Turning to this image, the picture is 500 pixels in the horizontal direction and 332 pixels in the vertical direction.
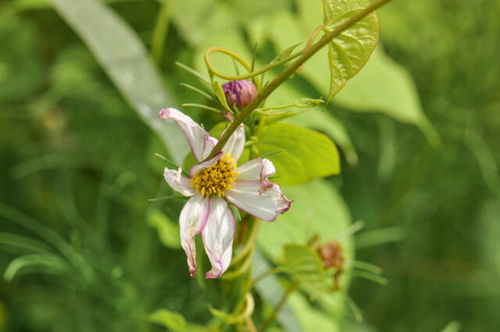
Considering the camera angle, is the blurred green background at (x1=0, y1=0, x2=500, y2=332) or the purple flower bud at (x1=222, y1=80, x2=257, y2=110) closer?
the purple flower bud at (x1=222, y1=80, x2=257, y2=110)

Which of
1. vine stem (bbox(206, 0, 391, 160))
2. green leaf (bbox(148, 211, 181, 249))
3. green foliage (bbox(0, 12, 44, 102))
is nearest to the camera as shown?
vine stem (bbox(206, 0, 391, 160))

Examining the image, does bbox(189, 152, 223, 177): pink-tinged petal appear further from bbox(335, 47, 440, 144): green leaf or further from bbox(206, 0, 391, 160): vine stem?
bbox(335, 47, 440, 144): green leaf

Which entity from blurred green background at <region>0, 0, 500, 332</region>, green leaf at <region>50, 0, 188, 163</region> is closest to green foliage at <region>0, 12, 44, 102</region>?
blurred green background at <region>0, 0, 500, 332</region>

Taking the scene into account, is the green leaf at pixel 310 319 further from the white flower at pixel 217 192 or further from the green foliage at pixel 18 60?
the green foliage at pixel 18 60

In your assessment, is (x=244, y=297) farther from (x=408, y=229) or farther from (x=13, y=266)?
(x=408, y=229)

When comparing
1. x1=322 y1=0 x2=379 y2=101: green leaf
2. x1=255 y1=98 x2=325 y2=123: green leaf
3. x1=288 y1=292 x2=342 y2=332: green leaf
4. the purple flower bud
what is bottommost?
x1=288 y1=292 x2=342 y2=332: green leaf

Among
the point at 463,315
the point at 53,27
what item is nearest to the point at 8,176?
the point at 53,27

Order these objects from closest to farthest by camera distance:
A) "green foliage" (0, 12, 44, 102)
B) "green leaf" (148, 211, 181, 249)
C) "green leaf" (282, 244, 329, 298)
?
"green leaf" (282, 244, 329, 298) → "green leaf" (148, 211, 181, 249) → "green foliage" (0, 12, 44, 102)

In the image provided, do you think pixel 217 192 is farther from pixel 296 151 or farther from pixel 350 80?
pixel 350 80

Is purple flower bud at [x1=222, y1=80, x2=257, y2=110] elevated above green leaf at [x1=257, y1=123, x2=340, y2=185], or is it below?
above
